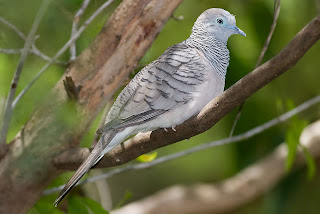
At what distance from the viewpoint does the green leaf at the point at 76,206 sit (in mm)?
1788

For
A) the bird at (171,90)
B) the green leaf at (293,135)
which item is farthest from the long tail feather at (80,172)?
the green leaf at (293,135)

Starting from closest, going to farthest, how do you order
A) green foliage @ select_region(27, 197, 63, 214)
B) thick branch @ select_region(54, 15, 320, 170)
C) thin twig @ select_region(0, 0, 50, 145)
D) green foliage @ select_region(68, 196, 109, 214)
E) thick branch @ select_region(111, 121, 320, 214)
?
thick branch @ select_region(54, 15, 320, 170), thin twig @ select_region(0, 0, 50, 145), green foliage @ select_region(68, 196, 109, 214), green foliage @ select_region(27, 197, 63, 214), thick branch @ select_region(111, 121, 320, 214)

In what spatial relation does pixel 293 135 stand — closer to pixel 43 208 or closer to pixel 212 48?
pixel 212 48

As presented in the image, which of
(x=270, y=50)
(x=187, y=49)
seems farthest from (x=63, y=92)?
(x=270, y=50)

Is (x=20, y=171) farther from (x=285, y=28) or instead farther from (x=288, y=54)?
(x=285, y=28)

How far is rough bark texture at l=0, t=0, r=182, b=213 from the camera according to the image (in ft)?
5.43

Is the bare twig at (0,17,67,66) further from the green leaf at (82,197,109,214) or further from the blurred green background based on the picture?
the green leaf at (82,197,109,214)

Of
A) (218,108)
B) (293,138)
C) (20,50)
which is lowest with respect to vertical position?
(218,108)

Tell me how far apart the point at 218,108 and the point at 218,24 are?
0.71 ft

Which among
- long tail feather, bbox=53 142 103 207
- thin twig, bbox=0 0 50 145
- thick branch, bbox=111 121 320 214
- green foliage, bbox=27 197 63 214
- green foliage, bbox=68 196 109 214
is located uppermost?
thick branch, bbox=111 121 320 214

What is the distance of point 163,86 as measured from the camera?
4.38 ft

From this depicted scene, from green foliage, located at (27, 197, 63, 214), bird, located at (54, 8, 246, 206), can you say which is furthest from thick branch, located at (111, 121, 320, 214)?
bird, located at (54, 8, 246, 206)

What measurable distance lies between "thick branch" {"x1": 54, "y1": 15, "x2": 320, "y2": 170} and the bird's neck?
6.3 inches

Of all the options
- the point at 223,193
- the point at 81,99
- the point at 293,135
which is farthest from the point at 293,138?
the point at 223,193
